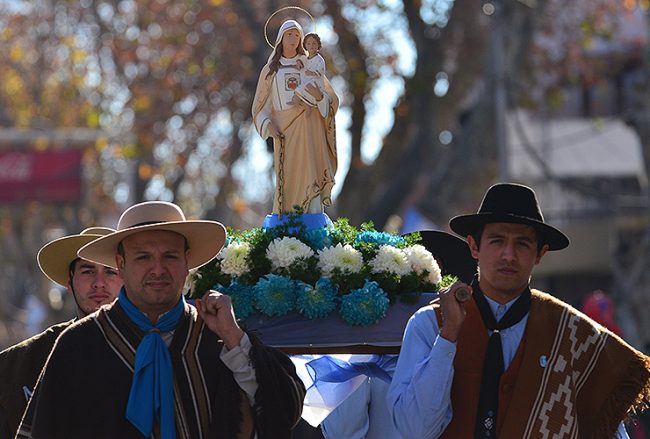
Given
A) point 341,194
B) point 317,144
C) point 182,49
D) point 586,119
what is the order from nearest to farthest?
point 317,144, point 341,194, point 182,49, point 586,119

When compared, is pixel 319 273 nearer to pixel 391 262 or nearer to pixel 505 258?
pixel 391 262

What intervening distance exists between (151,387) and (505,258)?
146 centimetres

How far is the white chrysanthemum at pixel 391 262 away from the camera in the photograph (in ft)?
23.0

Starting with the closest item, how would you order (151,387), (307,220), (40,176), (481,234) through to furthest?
(151,387) → (481,234) → (307,220) → (40,176)

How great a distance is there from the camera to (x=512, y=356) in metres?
5.99

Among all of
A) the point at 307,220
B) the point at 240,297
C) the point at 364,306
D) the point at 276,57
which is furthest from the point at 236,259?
the point at 276,57

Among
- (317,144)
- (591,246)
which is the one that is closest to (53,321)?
(591,246)

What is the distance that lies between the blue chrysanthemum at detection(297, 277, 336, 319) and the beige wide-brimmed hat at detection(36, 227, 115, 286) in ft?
3.79

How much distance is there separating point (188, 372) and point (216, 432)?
0.86ft

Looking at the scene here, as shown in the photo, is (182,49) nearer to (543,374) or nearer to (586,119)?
(586,119)

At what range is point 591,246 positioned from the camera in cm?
3112

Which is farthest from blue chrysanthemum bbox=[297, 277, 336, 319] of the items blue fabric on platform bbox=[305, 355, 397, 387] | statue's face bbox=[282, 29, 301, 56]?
statue's face bbox=[282, 29, 301, 56]

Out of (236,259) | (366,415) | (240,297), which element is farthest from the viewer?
(236,259)

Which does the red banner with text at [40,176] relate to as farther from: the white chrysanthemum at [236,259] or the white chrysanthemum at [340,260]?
the white chrysanthemum at [340,260]
